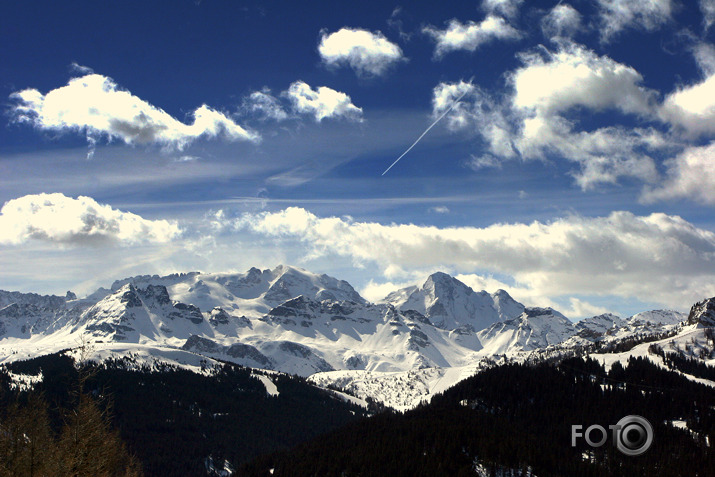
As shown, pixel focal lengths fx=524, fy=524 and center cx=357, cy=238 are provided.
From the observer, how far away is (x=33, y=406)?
129ft

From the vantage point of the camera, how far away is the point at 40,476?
3478cm

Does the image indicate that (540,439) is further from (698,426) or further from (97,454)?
(97,454)

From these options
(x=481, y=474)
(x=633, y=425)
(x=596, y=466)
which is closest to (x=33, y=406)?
(x=481, y=474)

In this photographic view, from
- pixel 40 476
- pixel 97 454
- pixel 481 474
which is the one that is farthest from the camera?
pixel 481 474

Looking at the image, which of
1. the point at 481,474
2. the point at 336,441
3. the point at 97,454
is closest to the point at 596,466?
the point at 481,474

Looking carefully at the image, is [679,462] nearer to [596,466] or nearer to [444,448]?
[596,466]

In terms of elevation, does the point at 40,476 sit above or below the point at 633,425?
above

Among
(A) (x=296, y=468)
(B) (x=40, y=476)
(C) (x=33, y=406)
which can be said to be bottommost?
(A) (x=296, y=468)

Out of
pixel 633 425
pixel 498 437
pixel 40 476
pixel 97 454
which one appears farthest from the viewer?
pixel 633 425

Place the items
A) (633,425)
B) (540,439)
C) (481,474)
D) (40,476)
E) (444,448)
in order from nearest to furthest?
(40,476) → (481,474) → (444,448) → (540,439) → (633,425)

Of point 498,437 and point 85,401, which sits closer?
point 85,401

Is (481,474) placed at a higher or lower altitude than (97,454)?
lower

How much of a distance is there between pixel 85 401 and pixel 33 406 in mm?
5498

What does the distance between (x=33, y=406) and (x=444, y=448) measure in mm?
139440
